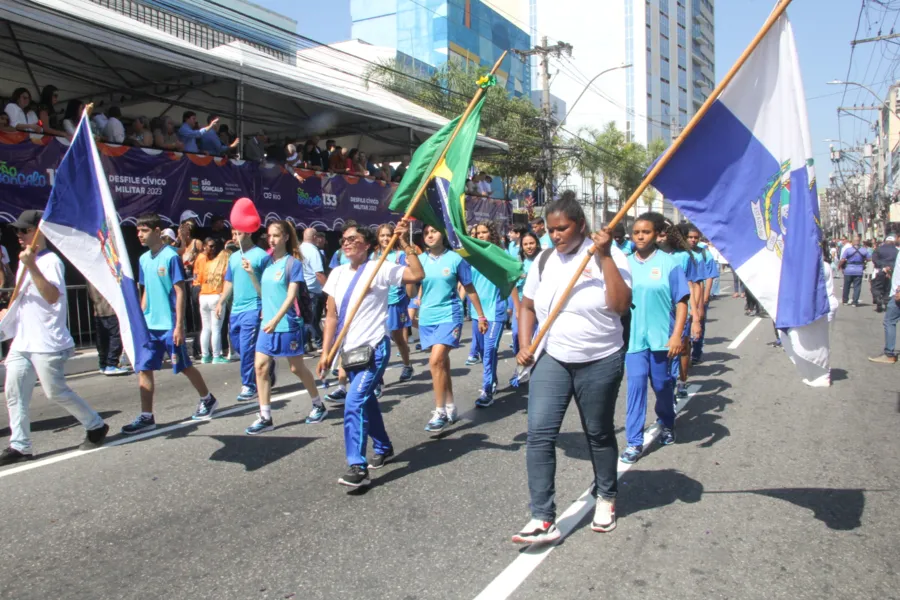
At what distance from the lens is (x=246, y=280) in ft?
23.1

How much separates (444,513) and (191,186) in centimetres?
1080

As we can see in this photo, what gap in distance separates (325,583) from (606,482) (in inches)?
64.5

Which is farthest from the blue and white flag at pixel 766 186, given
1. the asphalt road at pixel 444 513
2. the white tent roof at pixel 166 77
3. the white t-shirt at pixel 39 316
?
the white tent roof at pixel 166 77

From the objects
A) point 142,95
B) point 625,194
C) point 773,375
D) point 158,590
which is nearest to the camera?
point 158,590

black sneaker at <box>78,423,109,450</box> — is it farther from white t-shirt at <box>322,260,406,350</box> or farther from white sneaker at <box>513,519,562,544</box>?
white sneaker at <box>513,519,562,544</box>

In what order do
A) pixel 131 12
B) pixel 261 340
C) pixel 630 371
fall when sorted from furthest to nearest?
pixel 131 12
pixel 261 340
pixel 630 371

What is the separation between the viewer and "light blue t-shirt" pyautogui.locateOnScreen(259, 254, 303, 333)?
258 inches

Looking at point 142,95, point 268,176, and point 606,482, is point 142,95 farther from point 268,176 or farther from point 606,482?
point 606,482

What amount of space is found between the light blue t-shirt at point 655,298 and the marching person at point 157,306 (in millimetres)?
3873

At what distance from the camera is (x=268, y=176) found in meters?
15.3

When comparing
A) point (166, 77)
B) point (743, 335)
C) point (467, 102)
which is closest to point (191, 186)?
point (166, 77)

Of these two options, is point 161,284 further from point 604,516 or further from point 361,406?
point 604,516

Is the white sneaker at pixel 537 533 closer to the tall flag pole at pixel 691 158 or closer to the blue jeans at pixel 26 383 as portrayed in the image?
the tall flag pole at pixel 691 158

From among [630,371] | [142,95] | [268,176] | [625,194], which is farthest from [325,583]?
[625,194]
